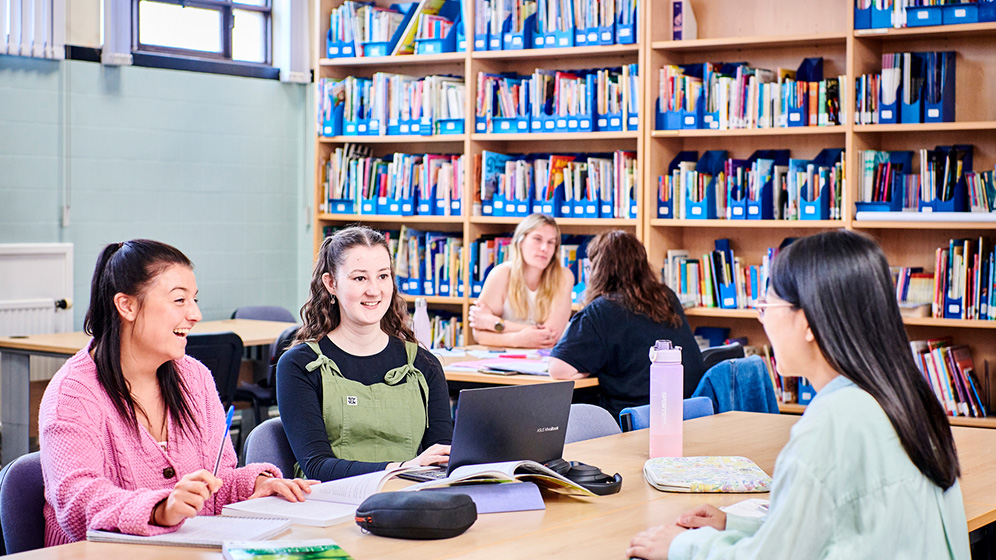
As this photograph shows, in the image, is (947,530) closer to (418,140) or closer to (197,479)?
(197,479)

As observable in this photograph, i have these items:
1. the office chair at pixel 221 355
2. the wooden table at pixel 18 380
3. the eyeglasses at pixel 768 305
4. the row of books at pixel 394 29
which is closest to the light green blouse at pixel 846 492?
the eyeglasses at pixel 768 305

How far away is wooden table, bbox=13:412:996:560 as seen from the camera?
165 centimetres

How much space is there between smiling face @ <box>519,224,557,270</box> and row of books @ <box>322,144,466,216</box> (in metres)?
0.96

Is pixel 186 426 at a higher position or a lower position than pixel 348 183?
lower

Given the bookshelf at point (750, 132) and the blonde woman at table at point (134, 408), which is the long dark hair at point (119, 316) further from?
the bookshelf at point (750, 132)

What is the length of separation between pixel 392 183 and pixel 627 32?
1619mm

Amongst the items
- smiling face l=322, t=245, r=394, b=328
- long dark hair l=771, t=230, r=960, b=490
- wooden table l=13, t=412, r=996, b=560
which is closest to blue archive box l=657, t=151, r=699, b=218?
wooden table l=13, t=412, r=996, b=560

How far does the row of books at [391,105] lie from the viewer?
224 inches

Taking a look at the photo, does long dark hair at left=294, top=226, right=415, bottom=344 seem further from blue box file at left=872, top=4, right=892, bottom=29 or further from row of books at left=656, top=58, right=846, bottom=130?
blue box file at left=872, top=4, right=892, bottom=29

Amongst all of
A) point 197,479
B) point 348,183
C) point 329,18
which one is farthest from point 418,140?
point 197,479

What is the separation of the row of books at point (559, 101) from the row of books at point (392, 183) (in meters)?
0.33

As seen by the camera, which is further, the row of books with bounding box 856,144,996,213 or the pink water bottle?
the row of books with bounding box 856,144,996,213

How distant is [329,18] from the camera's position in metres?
6.14

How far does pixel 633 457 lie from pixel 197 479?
1.08m
